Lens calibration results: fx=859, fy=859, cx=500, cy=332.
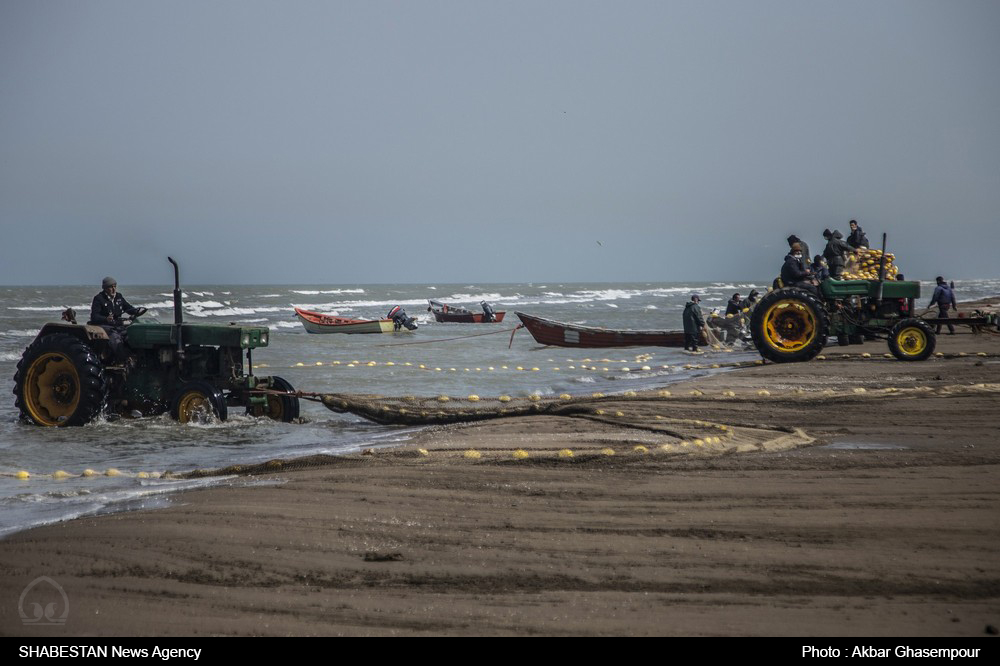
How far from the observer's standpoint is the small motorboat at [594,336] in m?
20.4

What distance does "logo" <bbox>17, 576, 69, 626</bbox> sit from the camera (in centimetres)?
322

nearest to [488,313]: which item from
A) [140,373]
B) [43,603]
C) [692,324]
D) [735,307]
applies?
[735,307]

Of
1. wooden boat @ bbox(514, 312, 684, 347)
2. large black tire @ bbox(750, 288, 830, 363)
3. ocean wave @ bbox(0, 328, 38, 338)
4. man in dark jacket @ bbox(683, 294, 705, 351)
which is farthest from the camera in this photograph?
ocean wave @ bbox(0, 328, 38, 338)

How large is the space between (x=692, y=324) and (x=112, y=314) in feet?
41.8

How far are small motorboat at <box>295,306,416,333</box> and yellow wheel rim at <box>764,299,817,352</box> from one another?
19295 mm

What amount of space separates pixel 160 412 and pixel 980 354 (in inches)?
488

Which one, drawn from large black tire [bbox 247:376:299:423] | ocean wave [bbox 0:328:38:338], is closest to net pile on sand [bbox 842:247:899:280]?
large black tire [bbox 247:376:299:423]

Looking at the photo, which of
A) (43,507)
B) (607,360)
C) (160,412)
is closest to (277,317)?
(607,360)

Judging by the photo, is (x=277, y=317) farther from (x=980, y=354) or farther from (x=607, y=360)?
(x=980, y=354)

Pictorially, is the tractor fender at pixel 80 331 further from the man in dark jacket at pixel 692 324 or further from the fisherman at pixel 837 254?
the man in dark jacket at pixel 692 324

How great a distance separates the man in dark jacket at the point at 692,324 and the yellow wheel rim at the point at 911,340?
19.8 ft

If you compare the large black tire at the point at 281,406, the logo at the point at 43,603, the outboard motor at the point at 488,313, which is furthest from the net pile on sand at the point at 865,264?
the outboard motor at the point at 488,313

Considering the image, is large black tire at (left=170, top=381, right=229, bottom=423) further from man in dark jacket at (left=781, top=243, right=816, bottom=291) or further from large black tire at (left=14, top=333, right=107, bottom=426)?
man in dark jacket at (left=781, top=243, right=816, bottom=291)

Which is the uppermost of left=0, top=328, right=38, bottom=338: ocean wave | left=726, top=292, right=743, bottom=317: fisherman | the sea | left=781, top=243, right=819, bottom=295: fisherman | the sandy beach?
left=781, top=243, right=819, bottom=295: fisherman
